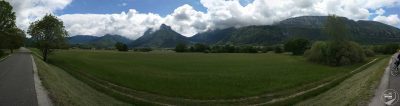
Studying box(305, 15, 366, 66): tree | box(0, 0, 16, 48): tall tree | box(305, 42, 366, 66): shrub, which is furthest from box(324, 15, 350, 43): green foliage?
box(0, 0, 16, 48): tall tree

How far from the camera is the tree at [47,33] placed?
83.4 metres

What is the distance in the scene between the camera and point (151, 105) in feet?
124

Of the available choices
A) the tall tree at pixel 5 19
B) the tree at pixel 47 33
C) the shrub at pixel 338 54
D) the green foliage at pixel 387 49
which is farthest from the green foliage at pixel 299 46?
the tall tree at pixel 5 19

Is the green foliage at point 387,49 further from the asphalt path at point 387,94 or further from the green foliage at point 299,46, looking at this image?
the asphalt path at point 387,94

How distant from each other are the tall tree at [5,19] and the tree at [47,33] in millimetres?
10949

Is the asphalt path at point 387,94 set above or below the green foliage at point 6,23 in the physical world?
below

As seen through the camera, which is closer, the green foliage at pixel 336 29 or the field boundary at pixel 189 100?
the field boundary at pixel 189 100

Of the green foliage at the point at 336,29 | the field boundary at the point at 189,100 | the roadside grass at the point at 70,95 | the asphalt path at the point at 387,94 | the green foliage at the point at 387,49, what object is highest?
the green foliage at the point at 336,29

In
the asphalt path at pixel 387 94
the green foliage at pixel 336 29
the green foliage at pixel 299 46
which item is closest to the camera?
the asphalt path at pixel 387 94

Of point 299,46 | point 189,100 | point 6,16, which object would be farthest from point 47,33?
point 299,46

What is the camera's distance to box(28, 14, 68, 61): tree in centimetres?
8338

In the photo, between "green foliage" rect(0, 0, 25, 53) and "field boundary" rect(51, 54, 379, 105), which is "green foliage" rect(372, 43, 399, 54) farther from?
"green foliage" rect(0, 0, 25, 53)

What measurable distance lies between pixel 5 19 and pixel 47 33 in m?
16.1

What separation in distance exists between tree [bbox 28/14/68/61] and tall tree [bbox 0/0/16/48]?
Answer: 10.9 m
